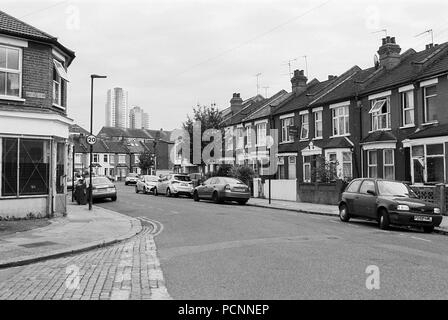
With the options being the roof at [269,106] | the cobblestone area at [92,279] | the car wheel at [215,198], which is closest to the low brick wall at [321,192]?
the car wheel at [215,198]

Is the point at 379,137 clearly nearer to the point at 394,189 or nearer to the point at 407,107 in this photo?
the point at 407,107

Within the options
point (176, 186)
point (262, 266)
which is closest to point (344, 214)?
point (262, 266)

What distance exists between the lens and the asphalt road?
645 centimetres

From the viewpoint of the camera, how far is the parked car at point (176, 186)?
32.6 meters

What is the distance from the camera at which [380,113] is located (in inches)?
1041

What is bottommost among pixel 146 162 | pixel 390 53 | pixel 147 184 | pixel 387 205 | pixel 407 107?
pixel 387 205

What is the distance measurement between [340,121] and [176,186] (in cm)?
1218

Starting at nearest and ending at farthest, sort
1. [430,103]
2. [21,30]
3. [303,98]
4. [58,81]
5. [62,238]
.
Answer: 1. [62,238]
2. [21,30]
3. [58,81]
4. [430,103]
5. [303,98]

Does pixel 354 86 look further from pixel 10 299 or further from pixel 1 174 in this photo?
pixel 10 299

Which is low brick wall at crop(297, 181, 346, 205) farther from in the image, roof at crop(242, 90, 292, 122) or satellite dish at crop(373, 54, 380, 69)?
roof at crop(242, 90, 292, 122)

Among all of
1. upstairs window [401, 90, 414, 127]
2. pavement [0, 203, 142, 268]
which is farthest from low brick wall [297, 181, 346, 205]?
pavement [0, 203, 142, 268]
